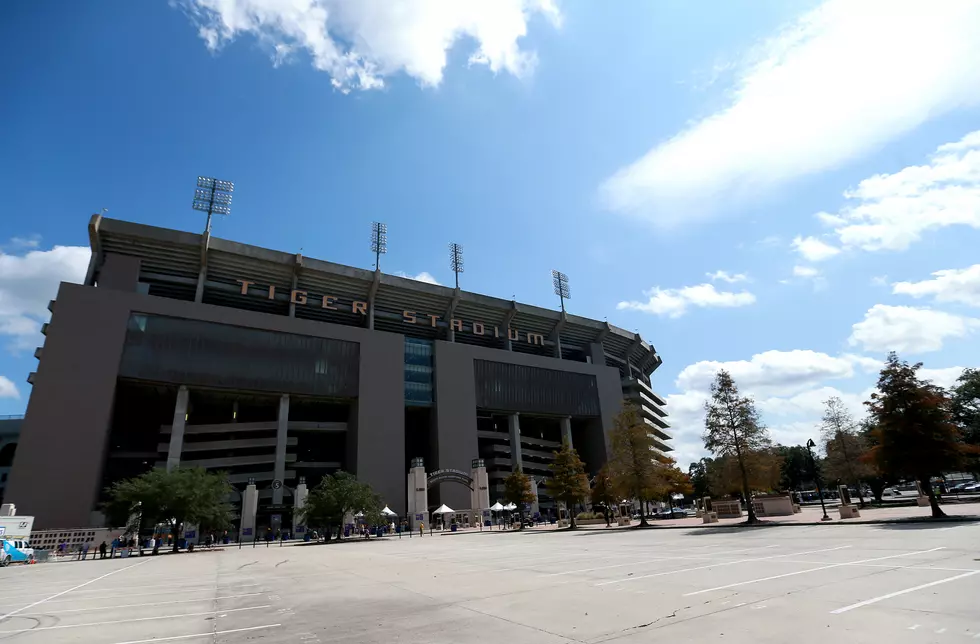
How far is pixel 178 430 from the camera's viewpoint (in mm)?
59562

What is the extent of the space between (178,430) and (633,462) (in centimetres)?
5167

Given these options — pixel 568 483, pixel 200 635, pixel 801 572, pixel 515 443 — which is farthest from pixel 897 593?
pixel 515 443

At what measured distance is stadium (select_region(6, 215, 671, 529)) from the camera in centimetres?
5509

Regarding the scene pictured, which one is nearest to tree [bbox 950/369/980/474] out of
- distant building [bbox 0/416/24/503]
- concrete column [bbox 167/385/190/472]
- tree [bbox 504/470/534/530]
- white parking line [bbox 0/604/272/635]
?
tree [bbox 504/470/534/530]

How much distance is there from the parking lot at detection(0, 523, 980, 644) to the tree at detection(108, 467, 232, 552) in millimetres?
27755

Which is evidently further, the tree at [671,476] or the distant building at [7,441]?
the distant building at [7,441]

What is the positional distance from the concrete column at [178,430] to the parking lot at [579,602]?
46172 mm

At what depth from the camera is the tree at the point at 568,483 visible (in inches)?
1976

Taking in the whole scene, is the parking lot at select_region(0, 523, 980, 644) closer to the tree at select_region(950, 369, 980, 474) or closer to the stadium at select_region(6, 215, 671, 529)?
the stadium at select_region(6, 215, 671, 529)

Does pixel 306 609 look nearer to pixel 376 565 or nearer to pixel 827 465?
pixel 376 565

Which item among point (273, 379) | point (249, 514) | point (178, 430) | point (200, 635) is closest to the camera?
point (200, 635)

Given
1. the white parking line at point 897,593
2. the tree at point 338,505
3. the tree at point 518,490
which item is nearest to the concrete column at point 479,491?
the tree at point 518,490

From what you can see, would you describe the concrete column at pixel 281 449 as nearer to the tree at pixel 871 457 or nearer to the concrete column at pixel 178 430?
the concrete column at pixel 178 430

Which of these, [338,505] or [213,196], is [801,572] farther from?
[213,196]
